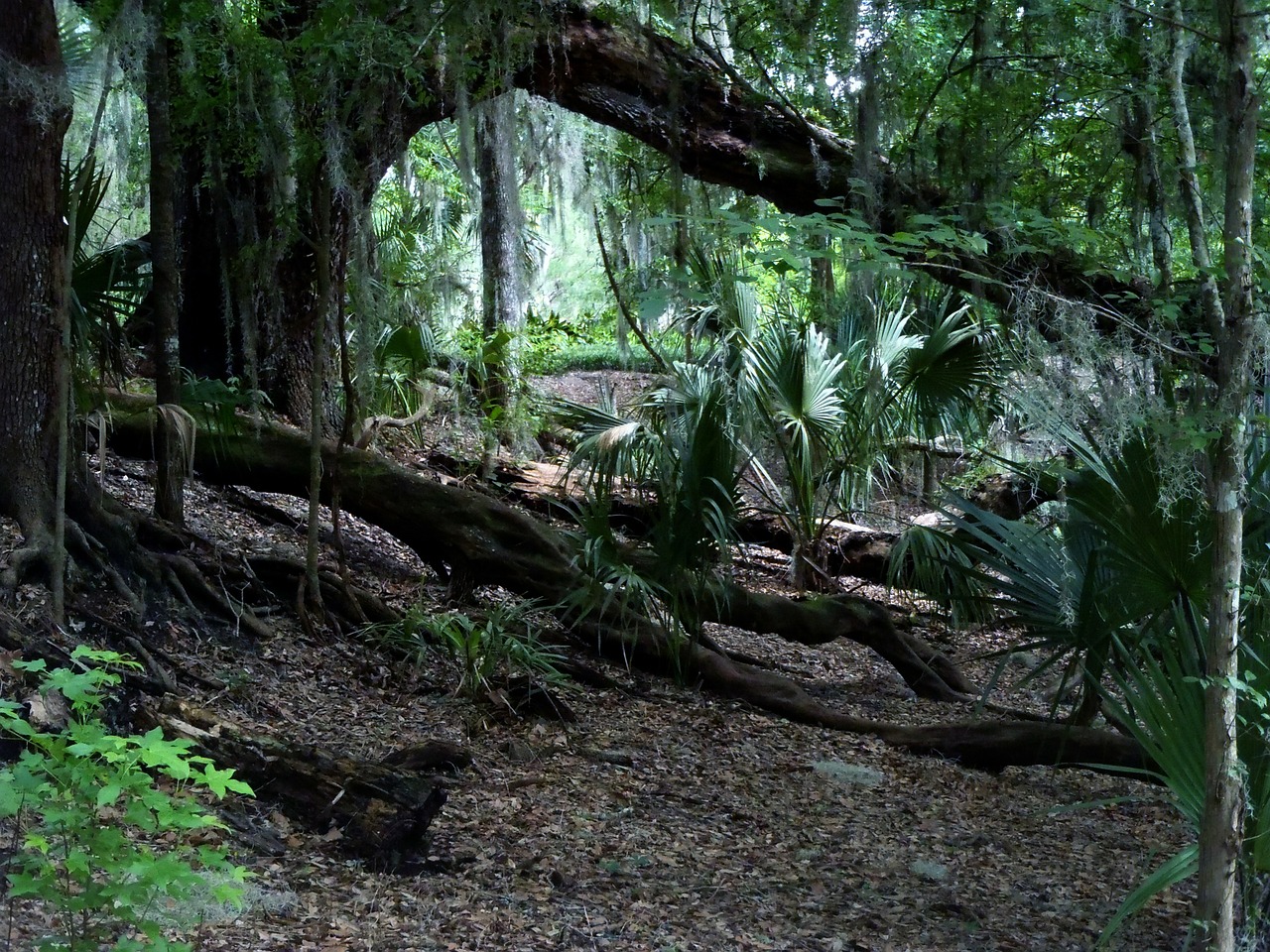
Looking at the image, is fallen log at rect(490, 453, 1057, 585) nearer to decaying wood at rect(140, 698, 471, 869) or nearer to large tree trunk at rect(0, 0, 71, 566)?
large tree trunk at rect(0, 0, 71, 566)

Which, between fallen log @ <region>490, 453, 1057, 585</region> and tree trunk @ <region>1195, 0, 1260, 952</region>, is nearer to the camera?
tree trunk @ <region>1195, 0, 1260, 952</region>

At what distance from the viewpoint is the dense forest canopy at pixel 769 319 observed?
3713mm

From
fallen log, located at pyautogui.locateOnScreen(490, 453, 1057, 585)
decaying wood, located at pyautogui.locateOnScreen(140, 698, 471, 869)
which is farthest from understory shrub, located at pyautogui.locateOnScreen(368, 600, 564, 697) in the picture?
fallen log, located at pyautogui.locateOnScreen(490, 453, 1057, 585)

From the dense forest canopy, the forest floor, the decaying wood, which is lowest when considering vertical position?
the forest floor

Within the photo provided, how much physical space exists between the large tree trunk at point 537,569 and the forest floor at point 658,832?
0.19 metres

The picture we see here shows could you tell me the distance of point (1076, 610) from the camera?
471 centimetres

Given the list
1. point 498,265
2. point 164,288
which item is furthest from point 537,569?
point 498,265

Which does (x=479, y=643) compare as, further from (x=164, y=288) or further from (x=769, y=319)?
(x=769, y=319)

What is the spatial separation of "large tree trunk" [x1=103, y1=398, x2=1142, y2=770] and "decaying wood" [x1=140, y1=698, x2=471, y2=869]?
7.58ft

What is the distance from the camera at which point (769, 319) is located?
28.8 feet

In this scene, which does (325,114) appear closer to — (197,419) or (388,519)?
(197,419)

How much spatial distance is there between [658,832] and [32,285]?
3782 millimetres

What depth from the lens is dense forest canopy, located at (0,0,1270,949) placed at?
12.2ft

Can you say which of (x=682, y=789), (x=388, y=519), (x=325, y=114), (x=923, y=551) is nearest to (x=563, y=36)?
(x=325, y=114)
